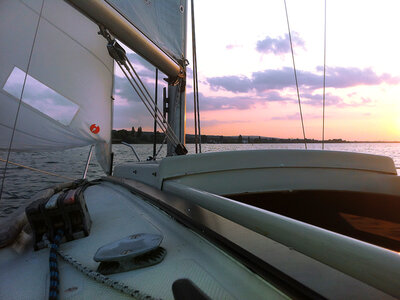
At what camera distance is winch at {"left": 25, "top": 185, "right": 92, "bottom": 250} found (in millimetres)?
1207

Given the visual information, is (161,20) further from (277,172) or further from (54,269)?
(54,269)

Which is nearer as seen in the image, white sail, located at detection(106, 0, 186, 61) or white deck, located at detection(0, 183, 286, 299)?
white deck, located at detection(0, 183, 286, 299)

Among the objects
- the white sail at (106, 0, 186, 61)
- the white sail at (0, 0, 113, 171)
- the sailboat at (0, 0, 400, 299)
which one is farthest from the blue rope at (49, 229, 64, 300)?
the white sail at (0, 0, 113, 171)

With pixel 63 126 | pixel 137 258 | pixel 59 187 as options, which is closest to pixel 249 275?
pixel 137 258

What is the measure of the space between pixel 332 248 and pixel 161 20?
3511mm

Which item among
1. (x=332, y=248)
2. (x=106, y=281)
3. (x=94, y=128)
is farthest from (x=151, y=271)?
(x=94, y=128)

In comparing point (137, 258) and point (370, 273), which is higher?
point (370, 273)

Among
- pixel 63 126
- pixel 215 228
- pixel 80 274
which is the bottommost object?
pixel 80 274

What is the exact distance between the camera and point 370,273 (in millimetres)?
589

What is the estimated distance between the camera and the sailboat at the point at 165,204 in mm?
719

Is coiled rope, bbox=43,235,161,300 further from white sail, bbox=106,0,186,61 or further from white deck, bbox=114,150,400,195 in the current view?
white sail, bbox=106,0,186,61

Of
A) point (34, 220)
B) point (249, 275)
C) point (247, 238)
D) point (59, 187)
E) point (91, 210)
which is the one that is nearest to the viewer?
point (249, 275)

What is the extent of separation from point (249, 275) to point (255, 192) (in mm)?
1335

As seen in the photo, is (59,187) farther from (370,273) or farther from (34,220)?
(370,273)
